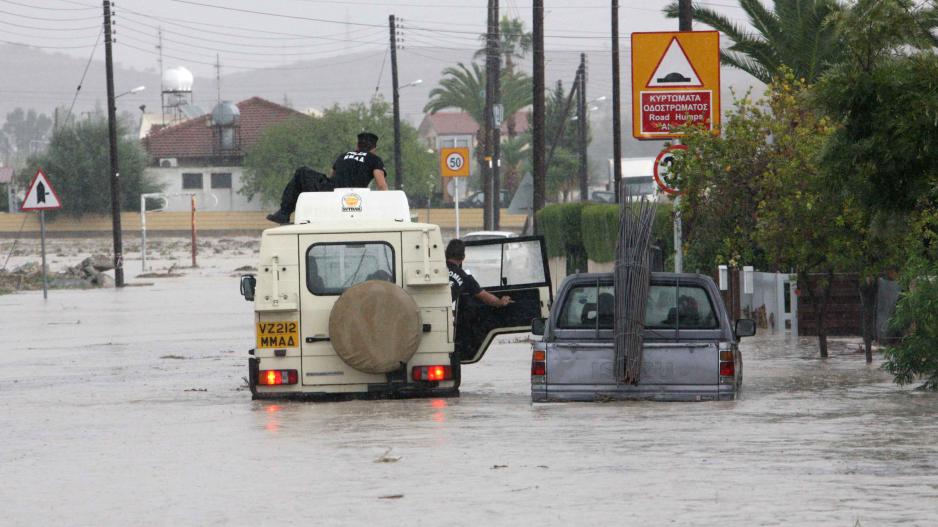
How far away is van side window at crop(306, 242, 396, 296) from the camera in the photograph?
15.8 meters

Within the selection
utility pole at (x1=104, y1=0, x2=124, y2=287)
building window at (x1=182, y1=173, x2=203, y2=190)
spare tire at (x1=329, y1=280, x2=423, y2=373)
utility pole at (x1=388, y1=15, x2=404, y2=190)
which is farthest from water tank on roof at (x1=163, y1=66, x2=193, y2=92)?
spare tire at (x1=329, y1=280, x2=423, y2=373)

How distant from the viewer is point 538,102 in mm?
39469

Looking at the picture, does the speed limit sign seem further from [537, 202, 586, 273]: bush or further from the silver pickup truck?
the silver pickup truck

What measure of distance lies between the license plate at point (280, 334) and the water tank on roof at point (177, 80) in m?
136

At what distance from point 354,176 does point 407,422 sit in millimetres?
4544

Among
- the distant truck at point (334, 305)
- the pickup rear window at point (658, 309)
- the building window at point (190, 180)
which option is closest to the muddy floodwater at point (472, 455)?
the distant truck at point (334, 305)

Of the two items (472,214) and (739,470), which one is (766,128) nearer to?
(739,470)

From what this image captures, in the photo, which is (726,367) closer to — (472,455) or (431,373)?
(431,373)

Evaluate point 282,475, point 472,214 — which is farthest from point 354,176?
point 472,214

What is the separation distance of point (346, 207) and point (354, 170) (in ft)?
4.89

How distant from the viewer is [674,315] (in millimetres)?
14945

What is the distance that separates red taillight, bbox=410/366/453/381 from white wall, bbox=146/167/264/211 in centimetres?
9401

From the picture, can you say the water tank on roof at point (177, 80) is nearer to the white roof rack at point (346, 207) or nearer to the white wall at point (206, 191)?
the white wall at point (206, 191)

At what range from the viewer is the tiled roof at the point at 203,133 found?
4385 inches
